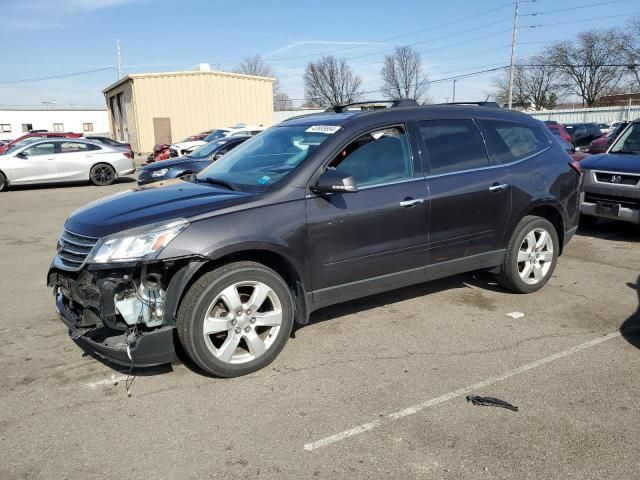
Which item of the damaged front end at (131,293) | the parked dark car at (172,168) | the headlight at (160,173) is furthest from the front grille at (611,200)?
the headlight at (160,173)

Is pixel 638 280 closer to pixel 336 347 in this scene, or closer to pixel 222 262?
pixel 336 347

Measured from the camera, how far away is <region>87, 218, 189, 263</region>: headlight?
132 inches

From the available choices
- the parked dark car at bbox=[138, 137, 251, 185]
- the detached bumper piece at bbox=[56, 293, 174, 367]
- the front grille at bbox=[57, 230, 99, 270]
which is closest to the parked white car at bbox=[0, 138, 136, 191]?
the parked dark car at bbox=[138, 137, 251, 185]

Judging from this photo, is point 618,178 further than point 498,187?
Yes

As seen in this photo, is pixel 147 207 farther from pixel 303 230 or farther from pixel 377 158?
pixel 377 158

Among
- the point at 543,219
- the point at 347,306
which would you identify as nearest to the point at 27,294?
the point at 347,306

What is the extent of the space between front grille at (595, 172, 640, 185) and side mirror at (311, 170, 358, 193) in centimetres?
545

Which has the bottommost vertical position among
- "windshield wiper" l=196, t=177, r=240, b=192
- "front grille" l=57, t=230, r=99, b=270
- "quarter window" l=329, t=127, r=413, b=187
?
"front grille" l=57, t=230, r=99, b=270

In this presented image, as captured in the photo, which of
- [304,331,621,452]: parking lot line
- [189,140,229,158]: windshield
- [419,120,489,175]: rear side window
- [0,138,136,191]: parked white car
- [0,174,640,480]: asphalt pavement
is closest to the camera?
[0,174,640,480]: asphalt pavement

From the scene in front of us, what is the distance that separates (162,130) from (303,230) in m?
31.5

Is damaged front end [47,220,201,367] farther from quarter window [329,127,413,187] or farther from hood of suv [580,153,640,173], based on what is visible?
hood of suv [580,153,640,173]

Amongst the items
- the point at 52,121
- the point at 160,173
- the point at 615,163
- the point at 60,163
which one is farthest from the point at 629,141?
the point at 52,121

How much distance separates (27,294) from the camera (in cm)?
562

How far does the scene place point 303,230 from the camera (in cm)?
386
